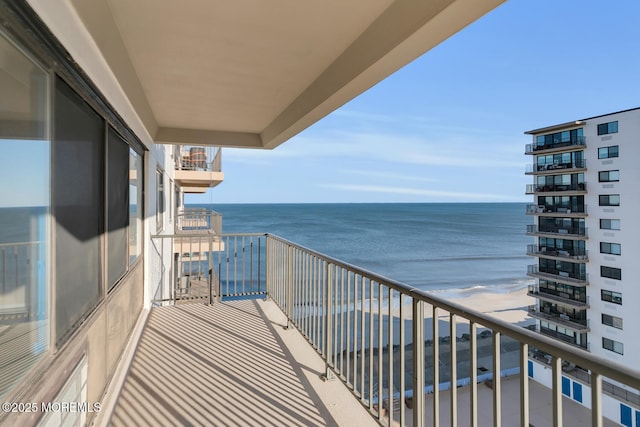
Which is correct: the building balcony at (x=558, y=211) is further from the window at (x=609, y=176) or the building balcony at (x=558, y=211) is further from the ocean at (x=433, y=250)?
the ocean at (x=433, y=250)

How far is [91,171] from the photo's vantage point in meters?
1.68

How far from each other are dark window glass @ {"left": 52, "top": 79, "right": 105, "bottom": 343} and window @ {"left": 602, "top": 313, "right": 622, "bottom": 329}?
20677 mm

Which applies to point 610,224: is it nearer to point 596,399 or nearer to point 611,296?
→ point 611,296

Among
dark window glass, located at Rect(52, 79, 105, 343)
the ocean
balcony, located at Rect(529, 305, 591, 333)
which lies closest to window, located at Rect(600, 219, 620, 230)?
balcony, located at Rect(529, 305, 591, 333)

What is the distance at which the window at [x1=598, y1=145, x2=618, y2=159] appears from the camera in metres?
16.0

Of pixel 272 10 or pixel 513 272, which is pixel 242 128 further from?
pixel 513 272

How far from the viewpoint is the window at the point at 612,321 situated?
15.2 meters

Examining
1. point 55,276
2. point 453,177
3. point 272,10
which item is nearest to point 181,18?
point 272,10

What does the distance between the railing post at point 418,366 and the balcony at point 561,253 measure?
19590 mm

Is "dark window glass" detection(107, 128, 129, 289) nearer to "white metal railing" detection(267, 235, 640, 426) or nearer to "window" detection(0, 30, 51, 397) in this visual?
"window" detection(0, 30, 51, 397)

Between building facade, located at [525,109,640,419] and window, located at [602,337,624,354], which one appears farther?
building facade, located at [525,109,640,419]

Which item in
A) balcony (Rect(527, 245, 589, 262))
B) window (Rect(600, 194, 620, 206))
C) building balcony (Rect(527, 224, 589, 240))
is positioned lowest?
balcony (Rect(527, 245, 589, 262))

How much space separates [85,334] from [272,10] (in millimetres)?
1815

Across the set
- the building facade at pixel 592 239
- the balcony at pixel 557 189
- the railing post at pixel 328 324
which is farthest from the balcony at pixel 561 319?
the railing post at pixel 328 324
